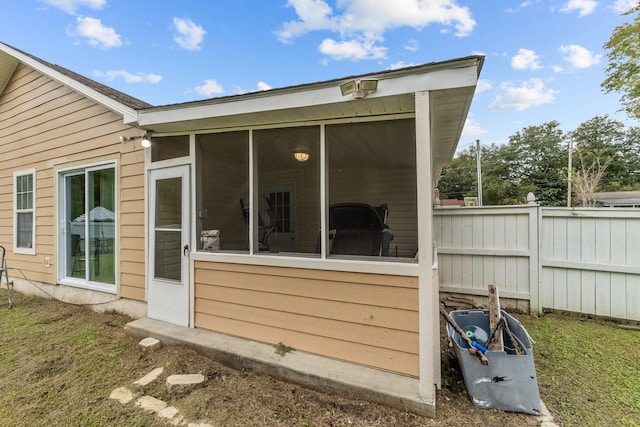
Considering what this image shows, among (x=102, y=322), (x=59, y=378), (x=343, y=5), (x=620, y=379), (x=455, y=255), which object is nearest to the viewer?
(x=620, y=379)

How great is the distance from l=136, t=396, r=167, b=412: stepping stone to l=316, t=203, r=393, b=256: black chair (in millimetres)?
1779

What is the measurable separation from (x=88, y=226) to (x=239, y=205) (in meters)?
2.26

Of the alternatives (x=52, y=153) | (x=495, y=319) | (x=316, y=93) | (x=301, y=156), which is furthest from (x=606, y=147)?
(x=52, y=153)

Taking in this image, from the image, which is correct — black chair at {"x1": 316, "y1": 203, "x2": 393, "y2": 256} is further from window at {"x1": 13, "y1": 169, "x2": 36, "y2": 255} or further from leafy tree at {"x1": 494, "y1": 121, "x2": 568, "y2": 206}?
leafy tree at {"x1": 494, "y1": 121, "x2": 568, "y2": 206}

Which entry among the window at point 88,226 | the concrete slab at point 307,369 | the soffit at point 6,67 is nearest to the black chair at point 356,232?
the concrete slab at point 307,369

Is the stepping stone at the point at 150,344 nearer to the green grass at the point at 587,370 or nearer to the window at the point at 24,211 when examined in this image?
the green grass at the point at 587,370

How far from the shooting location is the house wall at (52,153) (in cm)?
A: 377

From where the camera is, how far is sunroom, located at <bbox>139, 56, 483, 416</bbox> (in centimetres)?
213

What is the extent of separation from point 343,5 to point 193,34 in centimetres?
509

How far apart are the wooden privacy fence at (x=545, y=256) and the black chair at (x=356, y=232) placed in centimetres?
123

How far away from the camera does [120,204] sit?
12.8 ft

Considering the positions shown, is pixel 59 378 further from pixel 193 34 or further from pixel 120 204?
pixel 193 34

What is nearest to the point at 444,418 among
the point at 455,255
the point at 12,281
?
the point at 455,255

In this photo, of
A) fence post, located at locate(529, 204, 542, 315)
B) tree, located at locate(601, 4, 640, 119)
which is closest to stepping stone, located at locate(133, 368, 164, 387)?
fence post, located at locate(529, 204, 542, 315)
